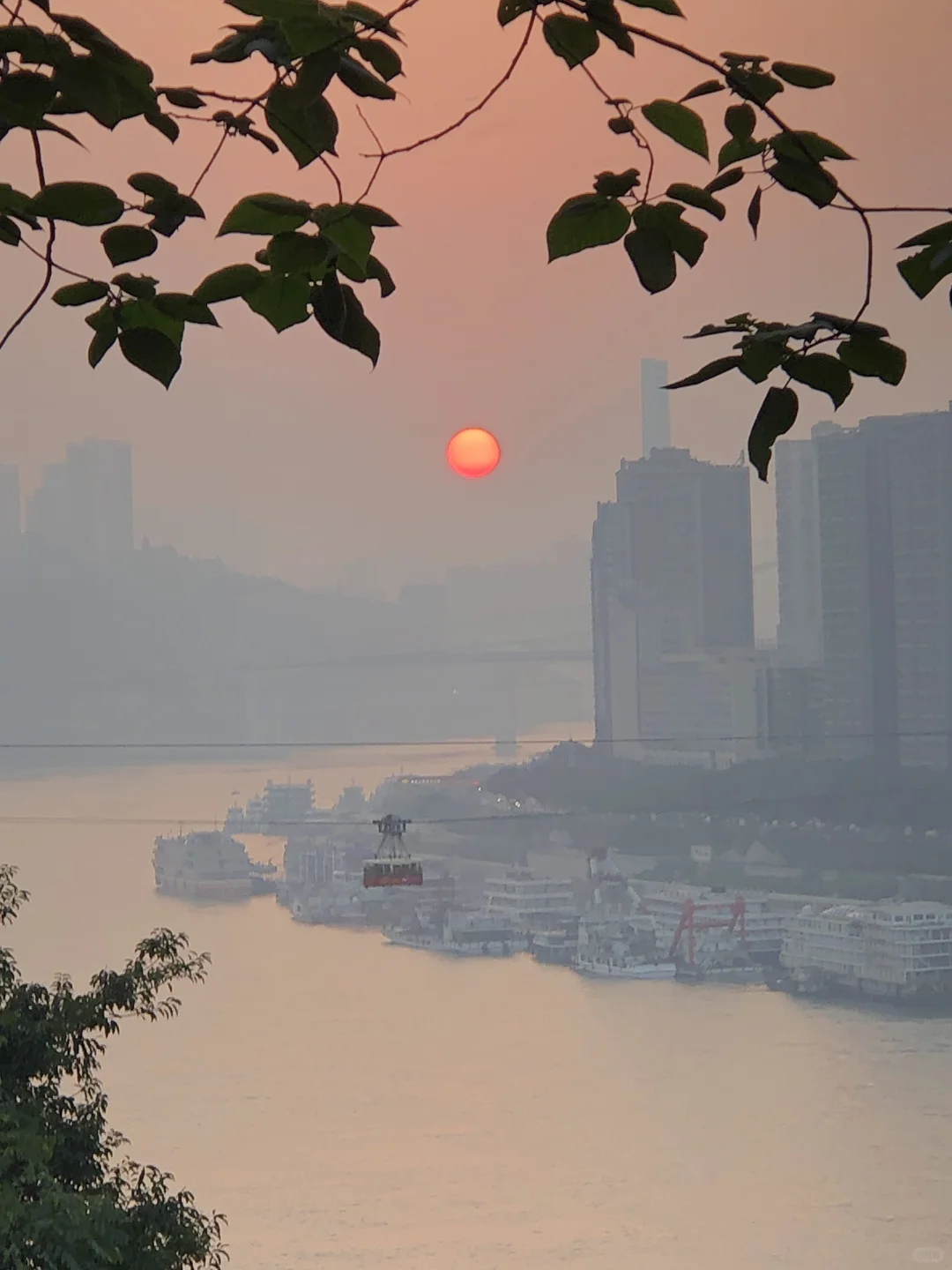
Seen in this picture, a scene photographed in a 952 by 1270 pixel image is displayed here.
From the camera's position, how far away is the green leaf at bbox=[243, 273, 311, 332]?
47 cm

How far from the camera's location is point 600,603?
6.87m

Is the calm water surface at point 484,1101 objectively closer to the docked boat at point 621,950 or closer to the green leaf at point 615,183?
the docked boat at point 621,950

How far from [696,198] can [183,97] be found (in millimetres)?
174

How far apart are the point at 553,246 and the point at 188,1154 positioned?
470 centimetres

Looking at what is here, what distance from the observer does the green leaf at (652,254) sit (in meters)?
0.47

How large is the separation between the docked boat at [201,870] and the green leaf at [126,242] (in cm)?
613

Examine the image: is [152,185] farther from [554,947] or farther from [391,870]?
[554,947]

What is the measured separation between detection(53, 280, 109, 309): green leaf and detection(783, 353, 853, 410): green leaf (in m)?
0.20

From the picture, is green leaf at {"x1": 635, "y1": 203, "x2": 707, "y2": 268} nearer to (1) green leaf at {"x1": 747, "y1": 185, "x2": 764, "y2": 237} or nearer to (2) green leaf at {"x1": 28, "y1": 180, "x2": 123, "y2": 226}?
(1) green leaf at {"x1": 747, "y1": 185, "x2": 764, "y2": 237}

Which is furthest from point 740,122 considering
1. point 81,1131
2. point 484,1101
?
point 484,1101

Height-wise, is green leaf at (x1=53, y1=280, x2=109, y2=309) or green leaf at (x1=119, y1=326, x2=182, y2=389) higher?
green leaf at (x1=53, y1=280, x2=109, y2=309)

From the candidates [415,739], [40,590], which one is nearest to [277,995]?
[415,739]

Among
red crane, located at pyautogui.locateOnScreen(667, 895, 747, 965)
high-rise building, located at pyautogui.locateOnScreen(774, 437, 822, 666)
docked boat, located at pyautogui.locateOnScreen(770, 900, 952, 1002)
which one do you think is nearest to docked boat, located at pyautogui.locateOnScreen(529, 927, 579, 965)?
red crane, located at pyautogui.locateOnScreen(667, 895, 747, 965)

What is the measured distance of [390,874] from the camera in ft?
14.8
